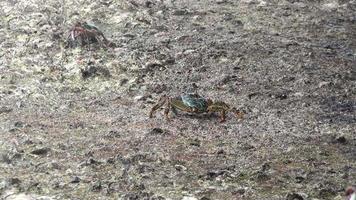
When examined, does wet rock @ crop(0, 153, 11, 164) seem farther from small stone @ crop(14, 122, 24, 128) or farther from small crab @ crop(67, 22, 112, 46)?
small crab @ crop(67, 22, 112, 46)

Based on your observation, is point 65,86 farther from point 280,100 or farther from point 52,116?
point 280,100

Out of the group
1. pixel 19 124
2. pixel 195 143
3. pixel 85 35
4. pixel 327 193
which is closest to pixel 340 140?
pixel 327 193

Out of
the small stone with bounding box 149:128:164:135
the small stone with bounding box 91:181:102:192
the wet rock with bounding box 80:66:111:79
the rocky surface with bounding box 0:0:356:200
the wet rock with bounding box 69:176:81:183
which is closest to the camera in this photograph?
the small stone with bounding box 91:181:102:192

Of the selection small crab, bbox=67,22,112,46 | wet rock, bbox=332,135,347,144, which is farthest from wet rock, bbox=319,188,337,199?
small crab, bbox=67,22,112,46

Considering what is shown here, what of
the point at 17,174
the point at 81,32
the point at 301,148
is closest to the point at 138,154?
the point at 17,174

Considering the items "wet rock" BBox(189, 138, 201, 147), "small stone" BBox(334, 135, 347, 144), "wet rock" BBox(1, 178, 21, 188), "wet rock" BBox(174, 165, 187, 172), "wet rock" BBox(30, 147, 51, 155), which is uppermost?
"wet rock" BBox(1, 178, 21, 188)

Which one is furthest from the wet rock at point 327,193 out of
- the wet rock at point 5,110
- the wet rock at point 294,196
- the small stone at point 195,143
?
the wet rock at point 5,110
